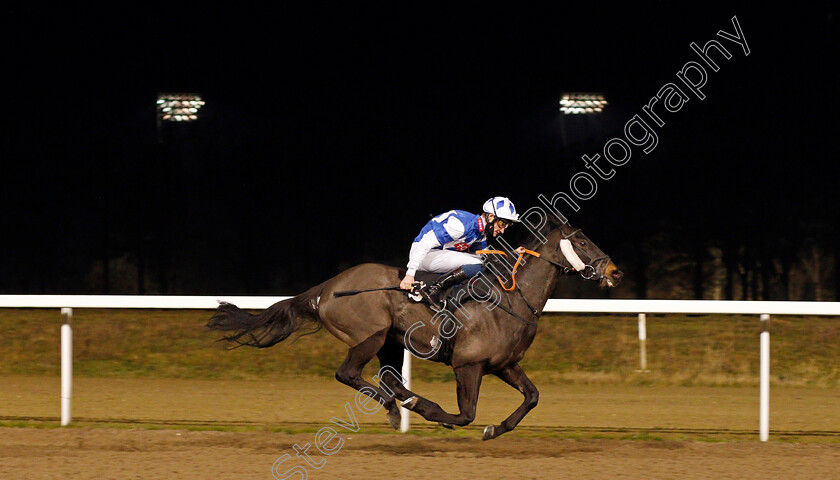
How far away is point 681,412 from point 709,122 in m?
5.98

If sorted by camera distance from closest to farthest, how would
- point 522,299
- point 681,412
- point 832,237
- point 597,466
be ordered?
point 597,466 < point 522,299 < point 681,412 < point 832,237

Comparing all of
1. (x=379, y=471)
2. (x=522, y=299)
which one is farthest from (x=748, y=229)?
(x=379, y=471)

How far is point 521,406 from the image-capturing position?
504 centimetres

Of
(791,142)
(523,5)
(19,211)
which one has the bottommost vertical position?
(19,211)

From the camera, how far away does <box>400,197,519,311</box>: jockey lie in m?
5.08

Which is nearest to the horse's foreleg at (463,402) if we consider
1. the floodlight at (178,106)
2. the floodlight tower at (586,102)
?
the floodlight tower at (586,102)

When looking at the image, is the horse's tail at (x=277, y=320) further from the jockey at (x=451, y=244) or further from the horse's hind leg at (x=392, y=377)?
the jockey at (x=451, y=244)

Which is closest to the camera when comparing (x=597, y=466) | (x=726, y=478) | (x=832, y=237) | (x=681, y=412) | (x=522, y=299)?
(x=726, y=478)

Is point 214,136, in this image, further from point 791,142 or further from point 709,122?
point 791,142

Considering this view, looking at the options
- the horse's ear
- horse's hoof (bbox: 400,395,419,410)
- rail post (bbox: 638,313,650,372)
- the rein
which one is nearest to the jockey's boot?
the rein

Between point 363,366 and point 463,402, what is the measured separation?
59 centimetres

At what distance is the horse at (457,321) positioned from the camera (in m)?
4.98

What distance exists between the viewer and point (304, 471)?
177 inches

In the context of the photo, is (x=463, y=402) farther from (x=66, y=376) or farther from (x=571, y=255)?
(x=66, y=376)
